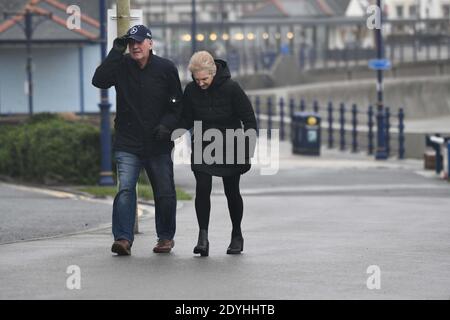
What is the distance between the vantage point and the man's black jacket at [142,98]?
38.8ft

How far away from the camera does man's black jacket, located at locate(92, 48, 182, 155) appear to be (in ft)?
38.8

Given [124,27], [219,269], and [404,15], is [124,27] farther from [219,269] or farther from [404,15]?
[404,15]

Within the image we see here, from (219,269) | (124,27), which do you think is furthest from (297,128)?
(219,269)

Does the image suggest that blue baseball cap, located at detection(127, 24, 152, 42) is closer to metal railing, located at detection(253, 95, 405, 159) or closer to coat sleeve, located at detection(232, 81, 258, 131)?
coat sleeve, located at detection(232, 81, 258, 131)

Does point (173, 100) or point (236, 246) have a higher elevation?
point (173, 100)

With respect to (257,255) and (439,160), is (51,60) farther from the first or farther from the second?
(257,255)

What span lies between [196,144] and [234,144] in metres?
0.29

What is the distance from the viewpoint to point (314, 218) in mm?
16438

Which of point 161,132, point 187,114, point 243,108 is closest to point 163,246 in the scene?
point 161,132

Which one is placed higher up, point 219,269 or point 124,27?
point 124,27

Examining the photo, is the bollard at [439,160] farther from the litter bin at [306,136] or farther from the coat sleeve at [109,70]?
the coat sleeve at [109,70]

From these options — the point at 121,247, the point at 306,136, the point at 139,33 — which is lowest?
the point at 306,136

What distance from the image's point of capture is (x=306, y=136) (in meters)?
35.8

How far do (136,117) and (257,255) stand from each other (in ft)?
4.54
